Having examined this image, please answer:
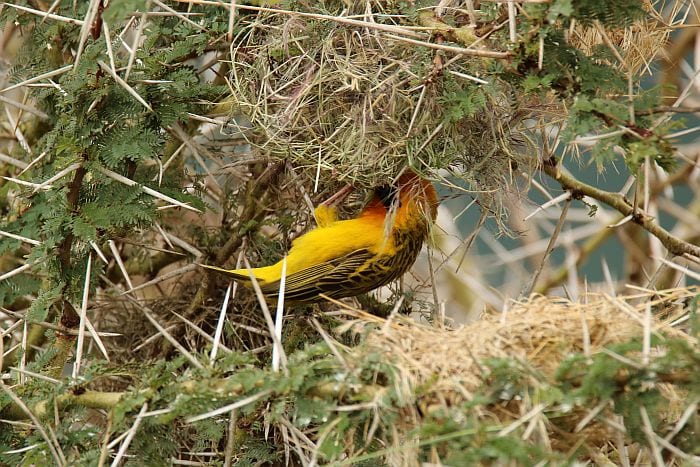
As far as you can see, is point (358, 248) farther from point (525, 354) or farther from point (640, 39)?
point (525, 354)

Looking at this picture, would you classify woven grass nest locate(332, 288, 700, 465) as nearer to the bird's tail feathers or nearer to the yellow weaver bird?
the bird's tail feathers

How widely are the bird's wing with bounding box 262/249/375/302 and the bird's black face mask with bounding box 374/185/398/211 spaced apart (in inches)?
8.8

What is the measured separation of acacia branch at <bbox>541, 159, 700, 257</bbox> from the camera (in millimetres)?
3582

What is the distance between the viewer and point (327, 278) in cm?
422

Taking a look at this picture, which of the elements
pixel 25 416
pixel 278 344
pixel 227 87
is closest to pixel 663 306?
pixel 278 344

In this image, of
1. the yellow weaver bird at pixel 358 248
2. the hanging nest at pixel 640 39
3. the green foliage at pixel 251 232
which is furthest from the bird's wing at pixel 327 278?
the hanging nest at pixel 640 39

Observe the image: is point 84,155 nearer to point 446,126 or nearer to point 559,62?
point 446,126

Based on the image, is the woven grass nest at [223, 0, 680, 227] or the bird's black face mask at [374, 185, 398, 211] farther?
the bird's black face mask at [374, 185, 398, 211]

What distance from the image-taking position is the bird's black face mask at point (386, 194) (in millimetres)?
4109

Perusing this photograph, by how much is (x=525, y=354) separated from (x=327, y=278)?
1.81 metres

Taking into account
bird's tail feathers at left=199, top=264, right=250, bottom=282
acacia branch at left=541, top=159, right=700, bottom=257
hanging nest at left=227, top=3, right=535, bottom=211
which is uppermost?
hanging nest at left=227, top=3, right=535, bottom=211

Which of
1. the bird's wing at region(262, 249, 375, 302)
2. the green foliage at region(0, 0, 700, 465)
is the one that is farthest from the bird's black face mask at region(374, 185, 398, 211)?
the green foliage at region(0, 0, 700, 465)

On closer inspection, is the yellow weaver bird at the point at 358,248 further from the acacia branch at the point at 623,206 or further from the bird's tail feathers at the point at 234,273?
the acacia branch at the point at 623,206

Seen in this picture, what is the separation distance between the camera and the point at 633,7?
265 cm
